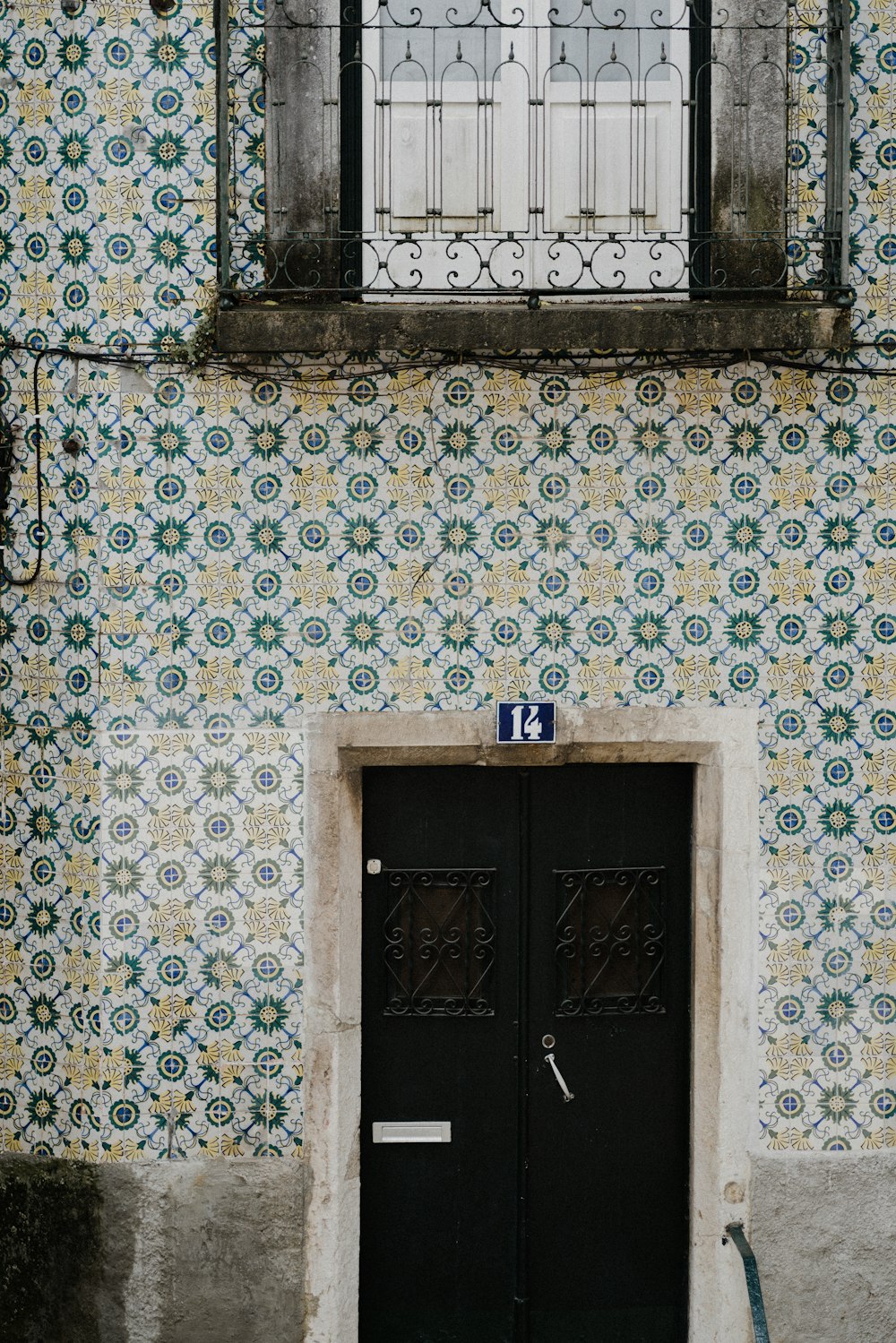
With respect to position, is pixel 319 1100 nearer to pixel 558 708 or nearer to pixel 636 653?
pixel 558 708

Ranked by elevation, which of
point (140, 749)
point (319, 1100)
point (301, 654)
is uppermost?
point (301, 654)

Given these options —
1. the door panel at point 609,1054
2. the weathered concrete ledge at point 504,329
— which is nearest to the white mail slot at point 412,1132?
the door panel at point 609,1054

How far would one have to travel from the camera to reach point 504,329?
4.17m

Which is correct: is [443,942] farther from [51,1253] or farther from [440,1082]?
[51,1253]

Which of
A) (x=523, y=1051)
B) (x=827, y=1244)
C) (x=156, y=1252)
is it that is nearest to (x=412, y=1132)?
(x=523, y=1051)

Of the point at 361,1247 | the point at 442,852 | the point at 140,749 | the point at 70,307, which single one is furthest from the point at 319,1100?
the point at 70,307

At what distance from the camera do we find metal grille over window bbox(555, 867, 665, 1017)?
459 centimetres

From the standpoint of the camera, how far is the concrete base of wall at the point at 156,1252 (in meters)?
4.36

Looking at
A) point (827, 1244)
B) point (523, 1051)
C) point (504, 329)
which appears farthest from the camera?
point (523, 1051)

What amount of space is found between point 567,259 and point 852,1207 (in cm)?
386

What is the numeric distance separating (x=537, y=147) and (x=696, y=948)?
Result: 10.4 feet

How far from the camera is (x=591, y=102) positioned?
4371mm

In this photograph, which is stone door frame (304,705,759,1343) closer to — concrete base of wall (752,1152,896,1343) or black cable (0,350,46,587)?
concrete base of wall (752,1152,896,1343)

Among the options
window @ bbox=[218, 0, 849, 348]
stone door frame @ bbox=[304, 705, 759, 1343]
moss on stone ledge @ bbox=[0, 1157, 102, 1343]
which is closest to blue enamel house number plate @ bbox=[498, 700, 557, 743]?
stone door frame @ bbox=[304, 705, 759, 1343]
